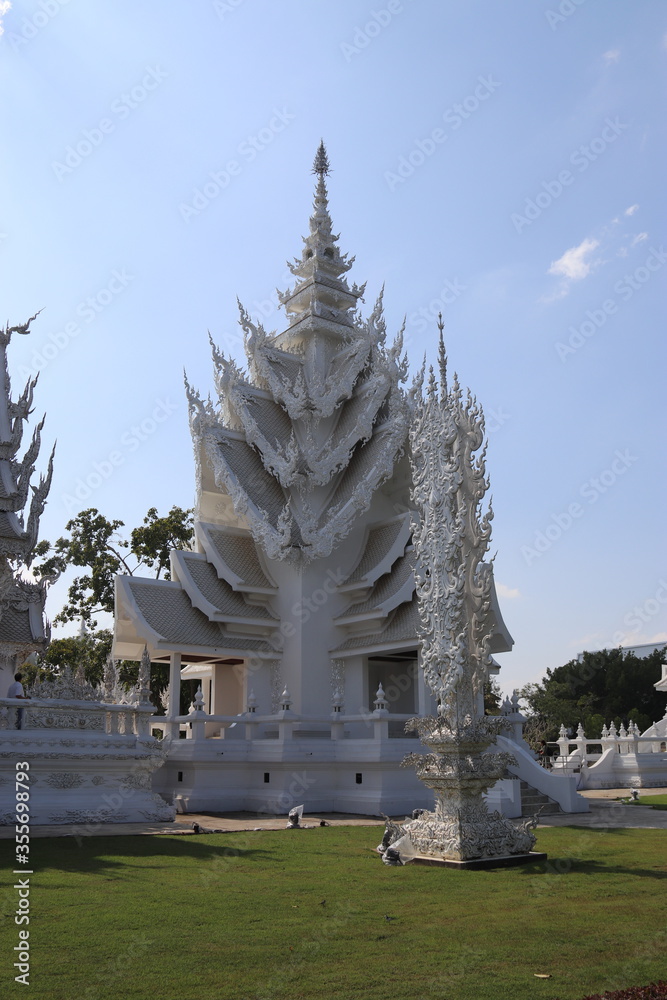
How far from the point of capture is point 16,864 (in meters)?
8.17

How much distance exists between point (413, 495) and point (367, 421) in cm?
1021

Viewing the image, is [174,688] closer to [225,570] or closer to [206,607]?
[206,607]

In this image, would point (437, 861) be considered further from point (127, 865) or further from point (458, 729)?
point (127, 865)

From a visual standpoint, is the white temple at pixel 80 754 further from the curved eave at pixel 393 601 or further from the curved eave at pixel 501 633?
the curved eave at pixel 501 633

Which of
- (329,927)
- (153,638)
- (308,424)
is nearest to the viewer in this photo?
(329,927)

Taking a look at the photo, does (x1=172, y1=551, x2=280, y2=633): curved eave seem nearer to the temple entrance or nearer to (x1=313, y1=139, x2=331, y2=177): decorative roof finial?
the temple entrance

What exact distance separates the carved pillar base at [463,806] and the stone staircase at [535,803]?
6489 mm

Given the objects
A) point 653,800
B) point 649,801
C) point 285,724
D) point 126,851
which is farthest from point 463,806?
point 653,800

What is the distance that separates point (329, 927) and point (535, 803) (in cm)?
1033

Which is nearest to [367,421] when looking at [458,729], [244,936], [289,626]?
[289,626]

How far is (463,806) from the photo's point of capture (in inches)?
331

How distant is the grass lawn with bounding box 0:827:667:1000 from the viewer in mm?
4352

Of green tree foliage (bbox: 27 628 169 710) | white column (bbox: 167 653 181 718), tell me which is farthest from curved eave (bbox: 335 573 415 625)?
green tree foliage (bbox: 27 628 169 710)

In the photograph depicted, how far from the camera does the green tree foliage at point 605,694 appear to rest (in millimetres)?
44031
